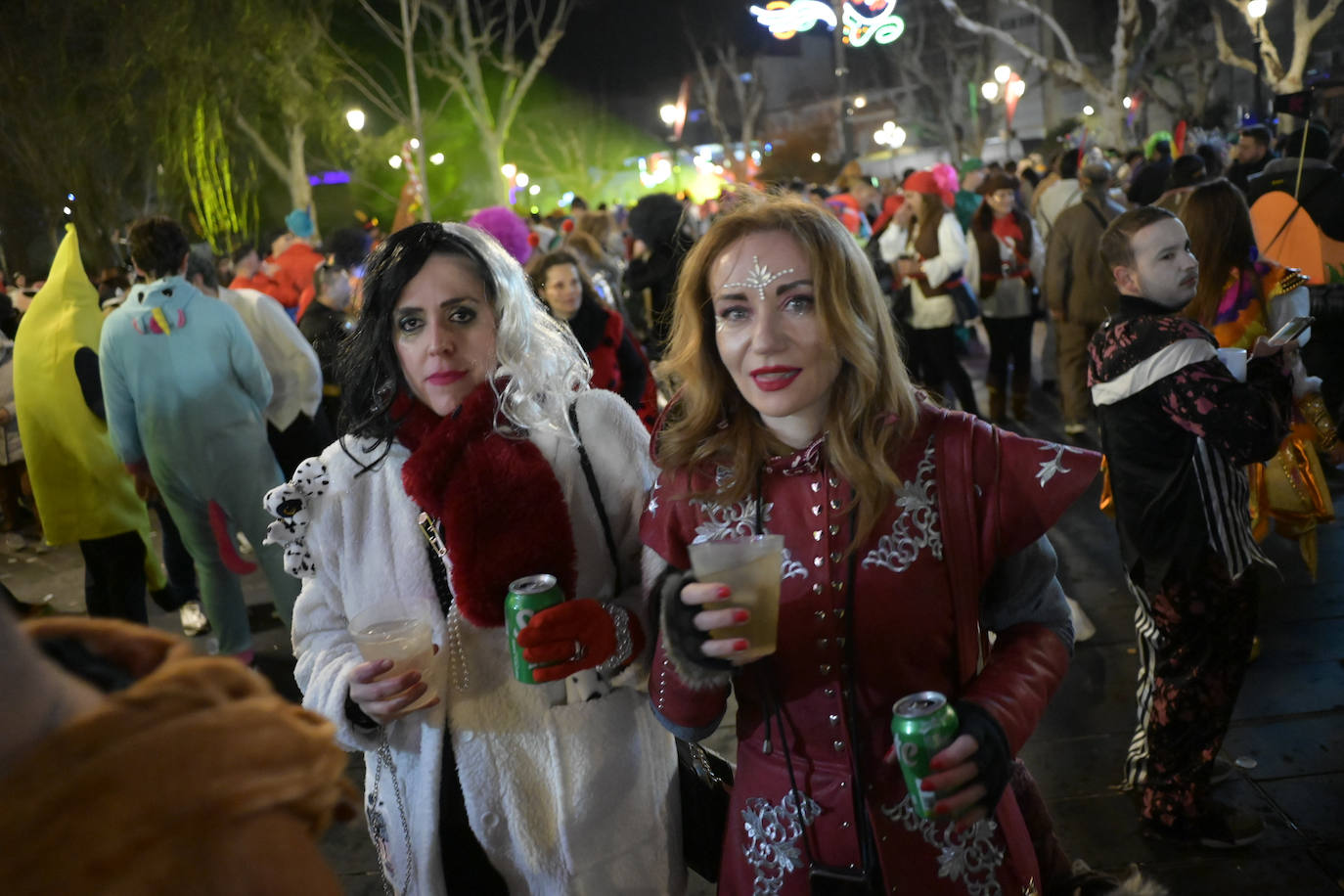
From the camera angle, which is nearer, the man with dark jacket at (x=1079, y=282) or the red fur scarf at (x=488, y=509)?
the red fur scarf at (x=488, y=509)

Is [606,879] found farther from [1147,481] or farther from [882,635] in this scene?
[1147,481]

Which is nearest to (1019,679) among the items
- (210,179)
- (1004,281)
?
(1004,281)

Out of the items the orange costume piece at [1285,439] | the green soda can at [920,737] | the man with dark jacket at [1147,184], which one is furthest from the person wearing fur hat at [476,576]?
the man with dark jacket at [1147,184]

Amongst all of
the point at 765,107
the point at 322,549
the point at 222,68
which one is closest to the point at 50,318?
the point at 322,549

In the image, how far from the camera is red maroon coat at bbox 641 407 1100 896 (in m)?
1.79

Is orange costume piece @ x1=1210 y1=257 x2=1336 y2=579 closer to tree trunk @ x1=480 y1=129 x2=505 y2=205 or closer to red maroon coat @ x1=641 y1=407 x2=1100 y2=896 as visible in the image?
red maroon coat @ x1=641 y1=407 x2=1100 y2=896

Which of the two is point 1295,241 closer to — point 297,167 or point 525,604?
point 525,604

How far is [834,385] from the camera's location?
2.00m

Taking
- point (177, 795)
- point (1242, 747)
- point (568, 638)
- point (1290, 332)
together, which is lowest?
point (1242, 747)

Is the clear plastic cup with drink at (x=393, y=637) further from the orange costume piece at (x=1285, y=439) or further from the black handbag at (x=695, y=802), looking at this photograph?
the orange costume piece at (x=1285, y=439)

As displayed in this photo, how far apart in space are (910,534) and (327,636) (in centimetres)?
136

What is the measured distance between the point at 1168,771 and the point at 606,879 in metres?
2.31

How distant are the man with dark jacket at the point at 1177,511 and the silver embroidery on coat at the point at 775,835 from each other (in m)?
2.01

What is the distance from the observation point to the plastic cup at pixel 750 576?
5.33 ft
